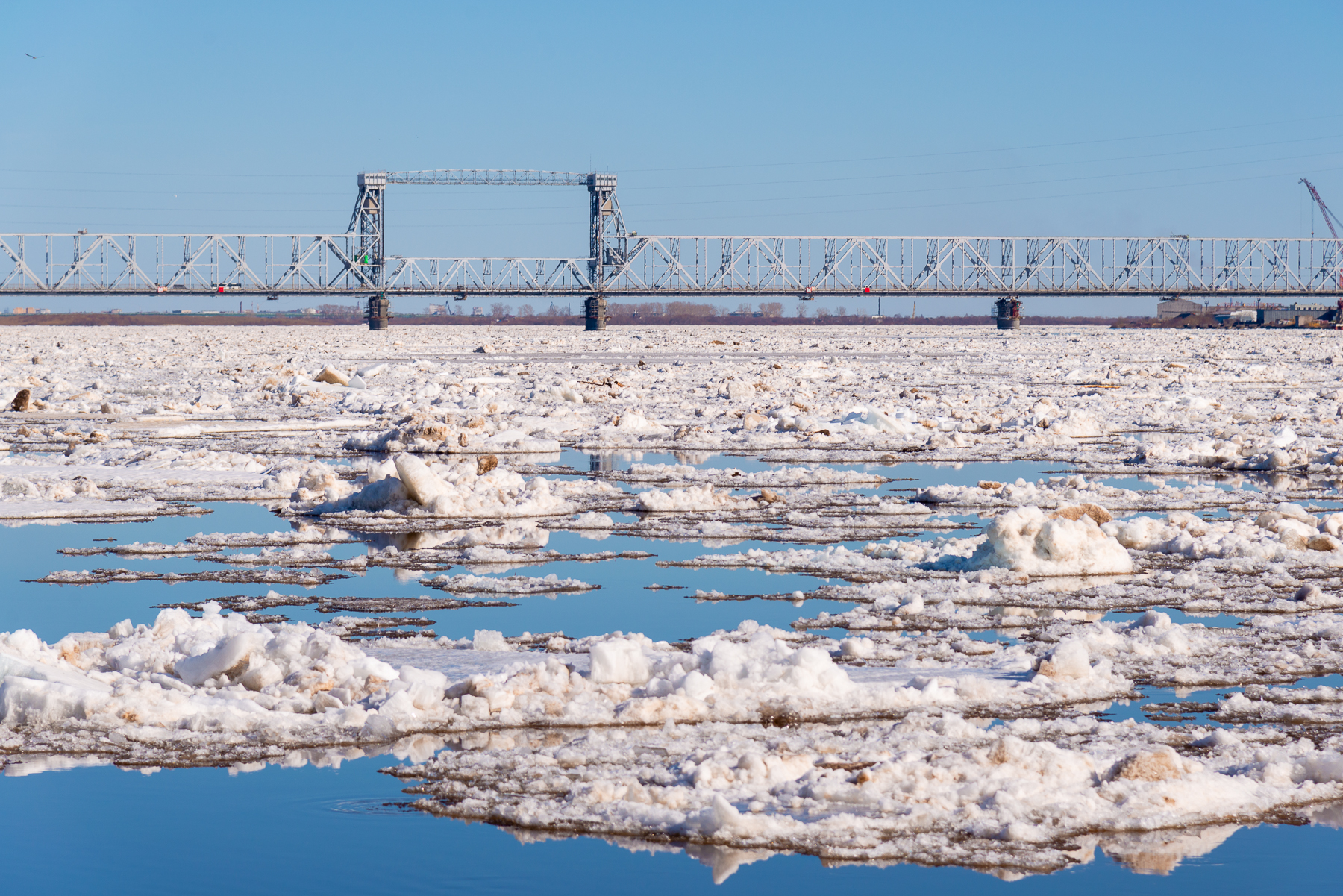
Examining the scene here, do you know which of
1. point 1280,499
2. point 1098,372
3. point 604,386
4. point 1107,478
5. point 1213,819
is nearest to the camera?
point 1213,819

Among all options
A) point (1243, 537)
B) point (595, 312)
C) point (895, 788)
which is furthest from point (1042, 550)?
point (595, 312)

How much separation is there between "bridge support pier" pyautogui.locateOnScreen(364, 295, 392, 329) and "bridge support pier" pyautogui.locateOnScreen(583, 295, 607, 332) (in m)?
13.2

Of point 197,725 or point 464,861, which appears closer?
point 464,861

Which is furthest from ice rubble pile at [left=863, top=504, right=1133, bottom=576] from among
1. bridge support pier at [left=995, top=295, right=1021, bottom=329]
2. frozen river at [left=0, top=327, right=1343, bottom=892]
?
bridge support pier at [left=995, top=295, right=1021, bottom=329]

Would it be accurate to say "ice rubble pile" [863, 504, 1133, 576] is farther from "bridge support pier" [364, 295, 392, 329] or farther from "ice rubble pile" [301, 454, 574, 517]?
"bridge support pier" [364, 295, 392, 329]

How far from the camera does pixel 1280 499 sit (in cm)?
1216

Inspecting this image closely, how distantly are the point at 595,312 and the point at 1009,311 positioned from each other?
28573 mm

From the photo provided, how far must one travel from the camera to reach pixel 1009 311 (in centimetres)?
10944

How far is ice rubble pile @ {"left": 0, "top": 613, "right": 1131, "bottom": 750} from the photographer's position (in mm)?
5457

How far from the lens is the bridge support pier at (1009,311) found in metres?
109

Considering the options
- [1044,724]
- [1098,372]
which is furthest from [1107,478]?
[1098,372]

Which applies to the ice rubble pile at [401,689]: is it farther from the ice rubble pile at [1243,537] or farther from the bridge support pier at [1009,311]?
the bridge support pier at [1009,311]

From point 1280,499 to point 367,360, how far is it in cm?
3522

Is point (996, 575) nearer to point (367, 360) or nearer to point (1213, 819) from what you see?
point (1213, 819)
